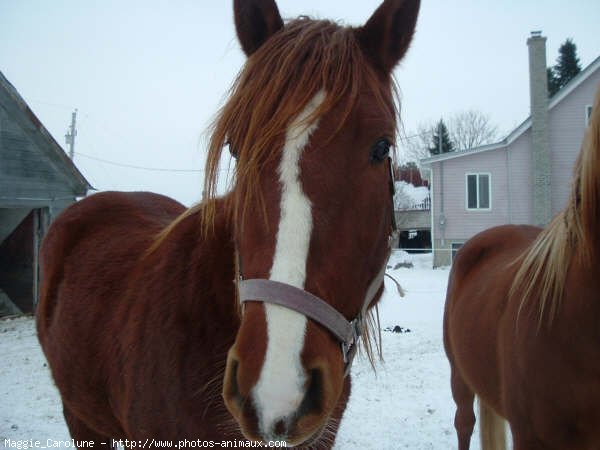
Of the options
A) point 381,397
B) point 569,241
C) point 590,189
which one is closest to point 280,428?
point 590,189

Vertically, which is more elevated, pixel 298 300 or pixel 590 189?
pixel 590 189

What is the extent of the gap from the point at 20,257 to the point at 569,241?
35.4ft

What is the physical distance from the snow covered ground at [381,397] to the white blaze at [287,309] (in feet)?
8.23

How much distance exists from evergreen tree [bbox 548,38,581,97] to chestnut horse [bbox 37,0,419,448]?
111 ft

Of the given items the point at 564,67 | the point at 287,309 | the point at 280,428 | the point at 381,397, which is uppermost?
the point at 564,67

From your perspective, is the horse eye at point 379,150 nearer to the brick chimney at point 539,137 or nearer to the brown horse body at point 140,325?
the brown horse body at point 140,325

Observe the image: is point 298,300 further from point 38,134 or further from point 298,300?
point 38,134

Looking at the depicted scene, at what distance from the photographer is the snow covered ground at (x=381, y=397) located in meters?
3.61

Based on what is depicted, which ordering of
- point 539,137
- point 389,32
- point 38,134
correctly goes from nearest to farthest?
1. point 389,32
2. point 38,134
3. point 539,137

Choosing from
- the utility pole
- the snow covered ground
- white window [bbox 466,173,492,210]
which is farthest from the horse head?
the utility pole

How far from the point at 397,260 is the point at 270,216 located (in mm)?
16441

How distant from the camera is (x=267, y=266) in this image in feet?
3.36

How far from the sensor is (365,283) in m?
1.23

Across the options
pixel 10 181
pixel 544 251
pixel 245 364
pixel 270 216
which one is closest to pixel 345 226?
pixel 270 216
